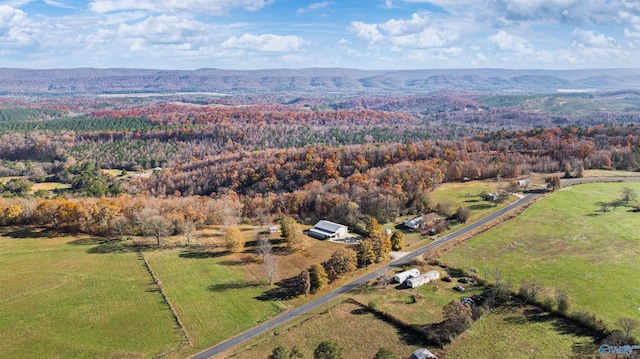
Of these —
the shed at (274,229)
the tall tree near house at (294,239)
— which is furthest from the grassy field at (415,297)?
the shed at (274,229)

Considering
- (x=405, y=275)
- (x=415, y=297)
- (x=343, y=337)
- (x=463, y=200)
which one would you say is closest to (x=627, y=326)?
(x=415, y=297)

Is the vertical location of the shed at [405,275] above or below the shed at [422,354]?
above

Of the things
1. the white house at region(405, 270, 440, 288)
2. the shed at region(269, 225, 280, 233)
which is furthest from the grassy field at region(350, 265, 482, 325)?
the shed at region(269, 225, 280, 233)

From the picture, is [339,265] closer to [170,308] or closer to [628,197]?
[170,308]

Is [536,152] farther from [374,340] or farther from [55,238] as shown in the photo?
[55,238]

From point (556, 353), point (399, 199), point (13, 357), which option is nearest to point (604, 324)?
point (556, 353)

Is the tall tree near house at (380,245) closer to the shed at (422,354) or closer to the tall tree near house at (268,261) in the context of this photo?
the tall tree near house at (268,261)
